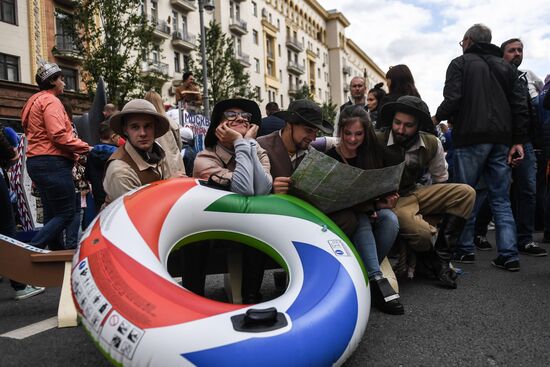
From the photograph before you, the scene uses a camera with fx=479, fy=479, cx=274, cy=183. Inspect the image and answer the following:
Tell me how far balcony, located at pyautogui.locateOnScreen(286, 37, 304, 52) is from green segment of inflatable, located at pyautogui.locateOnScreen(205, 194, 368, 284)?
5066cm

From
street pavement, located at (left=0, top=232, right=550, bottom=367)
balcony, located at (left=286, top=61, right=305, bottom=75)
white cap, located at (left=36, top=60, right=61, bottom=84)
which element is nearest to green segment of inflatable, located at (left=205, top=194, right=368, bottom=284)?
street pavement, located at (left=0, top=232, right=550, bottom=367)

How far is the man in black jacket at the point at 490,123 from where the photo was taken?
4344 mm

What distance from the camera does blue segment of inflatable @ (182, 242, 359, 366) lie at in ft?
5.76

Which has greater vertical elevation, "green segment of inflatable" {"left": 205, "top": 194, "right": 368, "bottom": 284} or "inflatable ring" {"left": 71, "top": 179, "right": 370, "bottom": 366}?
"green segment of inflatable" {"left": 205, "top": 194, "right": 368, "bottom": 284}

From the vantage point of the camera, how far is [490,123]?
14.3 feet

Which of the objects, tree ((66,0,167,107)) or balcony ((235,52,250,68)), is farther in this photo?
balcony ((235,52,250,68))

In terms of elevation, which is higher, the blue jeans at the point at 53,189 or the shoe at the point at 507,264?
the blue jeans at the point at 53,189

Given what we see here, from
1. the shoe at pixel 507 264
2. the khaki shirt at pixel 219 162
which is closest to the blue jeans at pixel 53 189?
the khaki shirt at pixel 219 162

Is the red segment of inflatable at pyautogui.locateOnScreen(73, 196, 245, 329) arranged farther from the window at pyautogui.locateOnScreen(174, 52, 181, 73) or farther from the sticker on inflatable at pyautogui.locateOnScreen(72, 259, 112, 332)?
the window at pyautogui.locateOnScreen(174, 52, 181, 73)

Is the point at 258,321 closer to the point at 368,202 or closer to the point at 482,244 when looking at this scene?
the point at 368,202

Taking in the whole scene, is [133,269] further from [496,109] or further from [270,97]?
[270,97]

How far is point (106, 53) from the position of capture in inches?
623

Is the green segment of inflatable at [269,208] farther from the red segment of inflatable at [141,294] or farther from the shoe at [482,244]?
the shoe at [482,244]

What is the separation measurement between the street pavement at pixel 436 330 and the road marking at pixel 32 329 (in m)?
0.06
